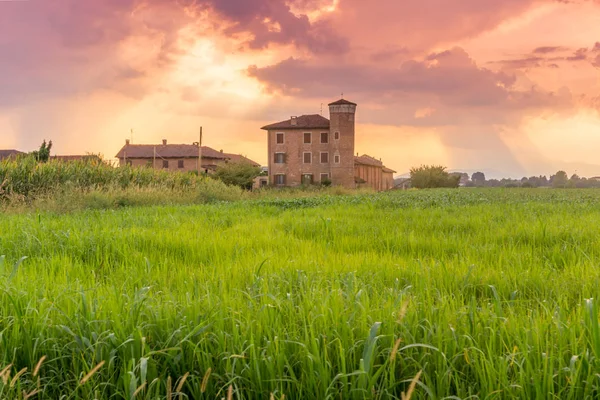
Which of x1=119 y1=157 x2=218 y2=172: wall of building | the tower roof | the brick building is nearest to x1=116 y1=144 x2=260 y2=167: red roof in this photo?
x1=119 y1=157 x2=218 y2=172: wall of building

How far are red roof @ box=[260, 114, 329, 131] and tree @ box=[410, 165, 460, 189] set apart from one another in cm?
1820

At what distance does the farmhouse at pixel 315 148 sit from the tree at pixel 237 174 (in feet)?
38.3

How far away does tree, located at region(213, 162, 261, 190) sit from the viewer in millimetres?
47594

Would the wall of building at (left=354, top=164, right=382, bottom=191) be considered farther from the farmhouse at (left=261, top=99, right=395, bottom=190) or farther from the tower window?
the tower window

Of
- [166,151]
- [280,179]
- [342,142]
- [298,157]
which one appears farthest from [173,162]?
[342,142]

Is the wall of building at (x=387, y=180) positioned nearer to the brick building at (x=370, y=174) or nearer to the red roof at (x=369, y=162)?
the brick building at (x=370, y=174)

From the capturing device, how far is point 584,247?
551 centimetres

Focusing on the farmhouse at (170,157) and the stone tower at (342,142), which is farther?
the farmhouse at (170,157)

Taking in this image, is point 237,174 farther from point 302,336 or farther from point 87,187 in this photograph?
point 302,336

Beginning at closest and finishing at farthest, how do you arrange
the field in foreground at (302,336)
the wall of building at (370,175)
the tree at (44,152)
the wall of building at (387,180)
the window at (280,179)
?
1. the field in foreground at (302,336)
2. the tree at (44,152)
3. the window at (280,179)
4. the wall of building at (370,175)
5. the wall of building at (387,180)

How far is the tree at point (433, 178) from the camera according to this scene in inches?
2594

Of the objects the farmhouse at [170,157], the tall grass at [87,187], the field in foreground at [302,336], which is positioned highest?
the farmhouse at [170,157]

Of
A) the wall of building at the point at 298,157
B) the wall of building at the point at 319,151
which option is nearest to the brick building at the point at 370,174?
the wall of building at the point at 319,151

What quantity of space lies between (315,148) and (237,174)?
614 inches
